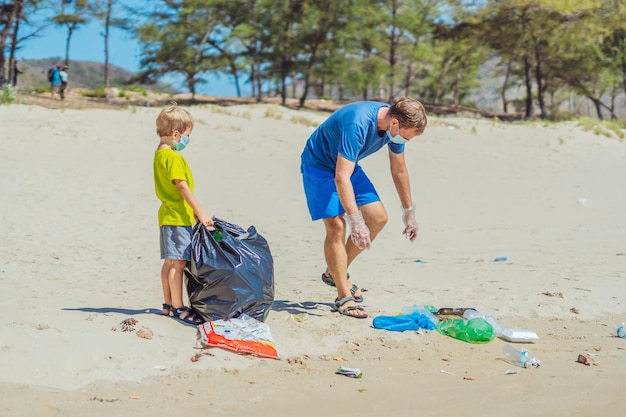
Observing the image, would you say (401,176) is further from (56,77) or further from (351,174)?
(56,77)

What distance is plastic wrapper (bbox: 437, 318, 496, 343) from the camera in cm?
446

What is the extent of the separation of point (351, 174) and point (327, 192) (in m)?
0.22

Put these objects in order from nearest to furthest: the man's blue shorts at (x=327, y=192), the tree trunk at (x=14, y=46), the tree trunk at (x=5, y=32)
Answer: the man's blue shorts at (x=327, y=192) < the tree trunk at (x=5, y=32) < the tree trunk at (x=14, y=46)

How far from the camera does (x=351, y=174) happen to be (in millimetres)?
4617

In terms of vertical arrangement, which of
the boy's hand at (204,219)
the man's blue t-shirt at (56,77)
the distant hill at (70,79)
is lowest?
the boy's hand at (204,219)

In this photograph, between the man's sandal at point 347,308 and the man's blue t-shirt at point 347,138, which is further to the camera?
the man's sandal at point 347,308

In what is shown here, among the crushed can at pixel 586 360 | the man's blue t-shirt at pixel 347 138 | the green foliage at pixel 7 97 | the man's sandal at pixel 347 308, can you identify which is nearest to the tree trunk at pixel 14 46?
the green foliage at pixel 7 97

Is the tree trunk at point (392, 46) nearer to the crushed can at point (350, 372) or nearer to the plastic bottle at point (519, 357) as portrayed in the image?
the plastic bottle at point (519, 357)

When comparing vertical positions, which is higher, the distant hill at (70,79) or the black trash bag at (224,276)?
the distant hill at (70,79)

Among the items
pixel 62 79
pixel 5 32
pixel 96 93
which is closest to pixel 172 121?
pixel 62 79

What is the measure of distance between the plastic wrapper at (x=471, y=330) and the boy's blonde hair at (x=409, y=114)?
128cm

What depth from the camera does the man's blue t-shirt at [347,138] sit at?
445cm

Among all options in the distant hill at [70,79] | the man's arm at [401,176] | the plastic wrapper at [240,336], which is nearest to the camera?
the plastic wrapper at [240,336]

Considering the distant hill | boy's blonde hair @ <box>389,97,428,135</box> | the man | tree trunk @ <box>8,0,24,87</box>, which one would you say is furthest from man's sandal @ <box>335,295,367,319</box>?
tree trunk @ <box>8,0,24,87</box>
